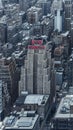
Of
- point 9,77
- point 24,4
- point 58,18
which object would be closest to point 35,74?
point 9,77

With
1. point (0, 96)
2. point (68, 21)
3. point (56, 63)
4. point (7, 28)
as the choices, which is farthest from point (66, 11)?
point (0, 96)

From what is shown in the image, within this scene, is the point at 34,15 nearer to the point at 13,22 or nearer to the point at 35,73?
the point at 13,22

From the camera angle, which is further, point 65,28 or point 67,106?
point 65,28

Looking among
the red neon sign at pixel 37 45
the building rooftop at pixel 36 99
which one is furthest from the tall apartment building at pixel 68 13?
the building rooftop at pixel 36 99

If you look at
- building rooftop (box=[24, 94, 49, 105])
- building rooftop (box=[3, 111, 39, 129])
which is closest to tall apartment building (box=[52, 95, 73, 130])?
building rooftop (box=[3, 111, 39, 129])

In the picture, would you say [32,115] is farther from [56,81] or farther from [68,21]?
[68,21]

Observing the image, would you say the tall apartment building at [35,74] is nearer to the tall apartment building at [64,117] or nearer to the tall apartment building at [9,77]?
the tall apartment building at [9,77]

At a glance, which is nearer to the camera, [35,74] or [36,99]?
[36,99]
